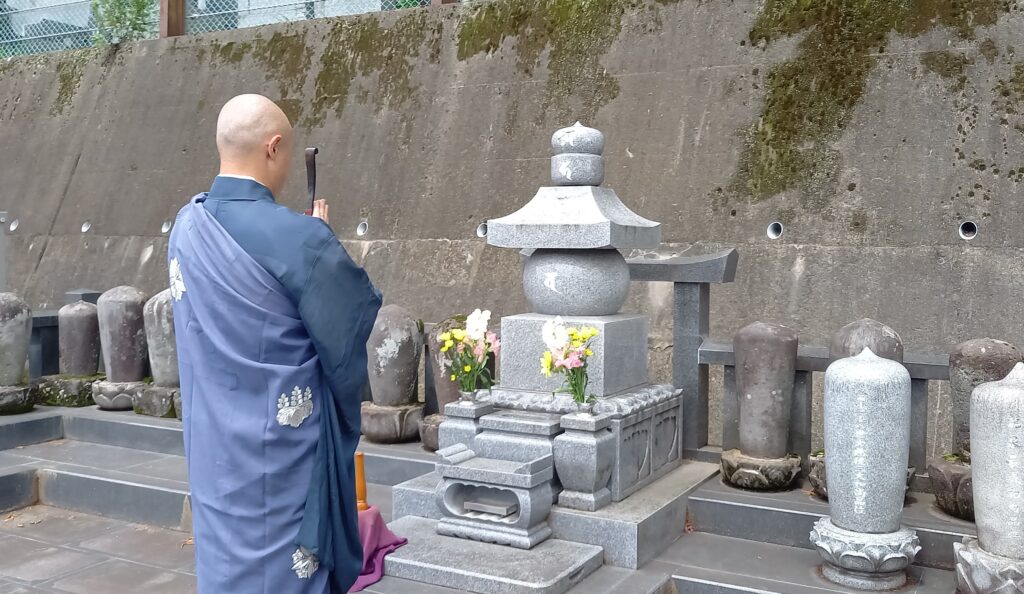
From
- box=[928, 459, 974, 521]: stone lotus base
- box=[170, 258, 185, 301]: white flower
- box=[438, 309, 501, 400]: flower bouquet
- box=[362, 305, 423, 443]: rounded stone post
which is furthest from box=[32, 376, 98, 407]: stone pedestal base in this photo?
box=[928, 459, 974, 521]: stone lotus base

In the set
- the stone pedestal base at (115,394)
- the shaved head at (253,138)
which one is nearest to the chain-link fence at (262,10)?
the stone pedestal base at (115,394)

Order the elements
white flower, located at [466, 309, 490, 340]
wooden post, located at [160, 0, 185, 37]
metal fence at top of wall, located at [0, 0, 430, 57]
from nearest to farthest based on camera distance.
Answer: white flower, located at [466, 309, 490, 340]
metal fence at top of wall, located at [0, 0, 430, 57]
wooden post, located at [160, 0, 185, 37]

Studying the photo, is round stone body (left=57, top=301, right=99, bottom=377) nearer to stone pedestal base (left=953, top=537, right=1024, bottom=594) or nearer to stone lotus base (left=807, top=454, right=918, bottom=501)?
stone lotus base (left=807, top=454, right=918, bottom=501)

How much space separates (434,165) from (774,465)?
5558 mm

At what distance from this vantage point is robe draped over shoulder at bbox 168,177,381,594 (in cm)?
237

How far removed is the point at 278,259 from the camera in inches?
92.6

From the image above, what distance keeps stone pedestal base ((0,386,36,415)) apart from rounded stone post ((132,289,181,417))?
2.70 ft

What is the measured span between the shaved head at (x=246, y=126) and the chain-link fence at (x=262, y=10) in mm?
8478

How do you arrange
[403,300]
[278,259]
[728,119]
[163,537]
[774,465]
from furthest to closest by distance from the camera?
[403,300] < [728,119] < [163,537] < [774,465] < [278,259]

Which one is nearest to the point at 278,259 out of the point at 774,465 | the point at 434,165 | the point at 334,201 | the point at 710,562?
the point at 710,562

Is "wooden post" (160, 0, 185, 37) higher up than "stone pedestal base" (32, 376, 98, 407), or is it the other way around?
"wooden post" (160, 0, 185, 37)

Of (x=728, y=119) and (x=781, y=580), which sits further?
(x=728, y=119)

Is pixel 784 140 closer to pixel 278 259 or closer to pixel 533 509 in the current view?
pixel 533 509

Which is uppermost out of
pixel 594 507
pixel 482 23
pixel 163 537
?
pixel 482 23
